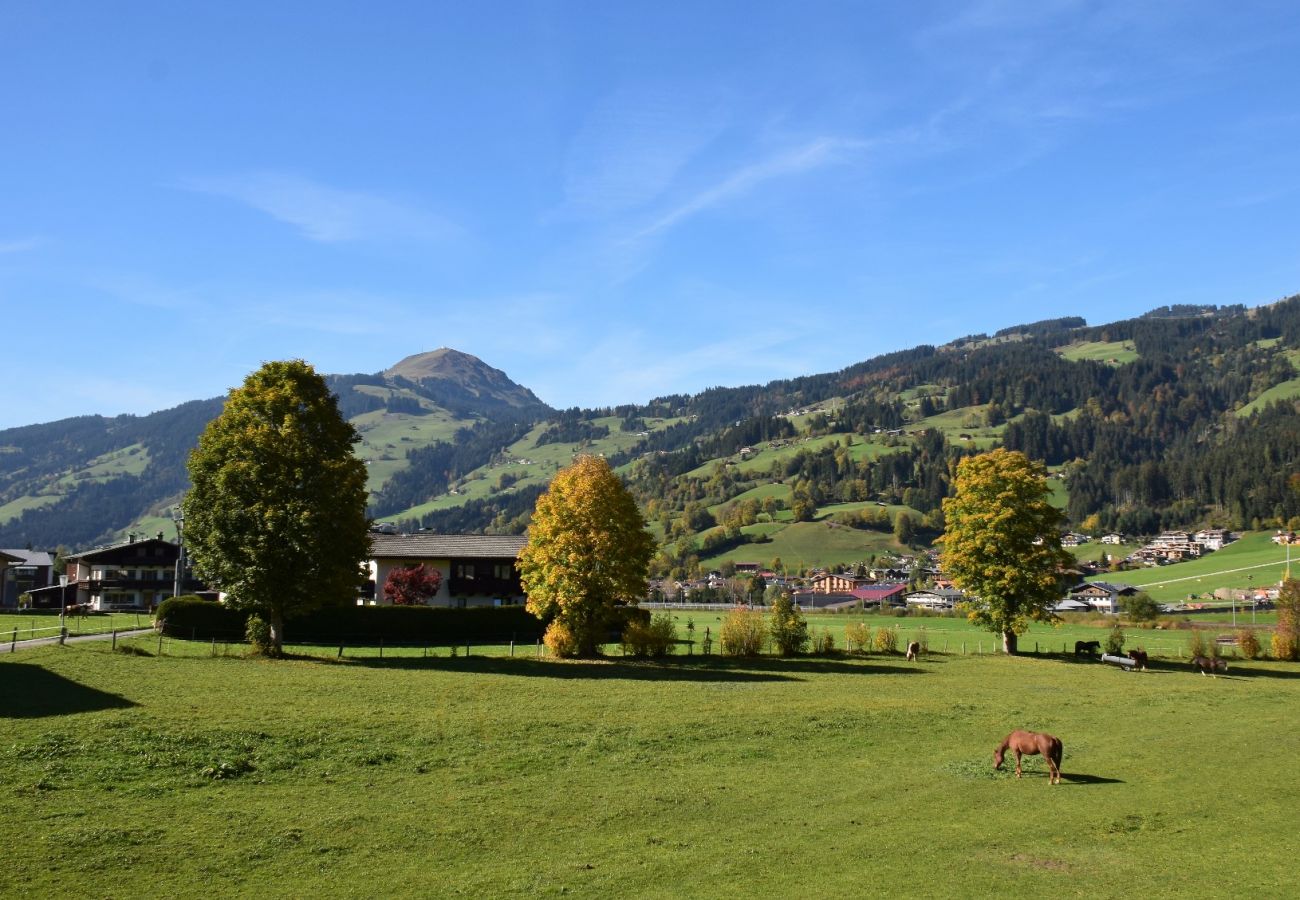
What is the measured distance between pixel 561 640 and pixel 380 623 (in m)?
16.5

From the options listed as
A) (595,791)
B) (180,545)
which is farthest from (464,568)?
(595,791)

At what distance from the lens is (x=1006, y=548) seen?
221 ft

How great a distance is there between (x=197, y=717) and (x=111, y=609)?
92.8 m

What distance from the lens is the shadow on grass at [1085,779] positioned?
26203 mm

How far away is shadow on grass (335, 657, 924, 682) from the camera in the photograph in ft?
159

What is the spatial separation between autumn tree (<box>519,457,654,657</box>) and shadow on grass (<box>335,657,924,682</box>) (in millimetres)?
2332

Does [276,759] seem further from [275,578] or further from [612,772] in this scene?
[275,578]

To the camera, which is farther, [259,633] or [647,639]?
[647,639]

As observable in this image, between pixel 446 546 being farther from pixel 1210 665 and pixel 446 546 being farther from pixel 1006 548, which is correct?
pixel 1210 665

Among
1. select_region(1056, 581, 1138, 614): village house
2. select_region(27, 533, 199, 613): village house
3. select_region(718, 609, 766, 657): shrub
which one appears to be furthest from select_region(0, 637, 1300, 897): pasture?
select_region(1056, 581, 1138, 614): village house

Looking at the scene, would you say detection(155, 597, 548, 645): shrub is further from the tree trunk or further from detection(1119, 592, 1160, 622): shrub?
detection(1119, 592, 1160, 622): shrub

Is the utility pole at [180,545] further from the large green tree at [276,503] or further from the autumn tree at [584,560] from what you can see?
the autumn tree at [584,560]

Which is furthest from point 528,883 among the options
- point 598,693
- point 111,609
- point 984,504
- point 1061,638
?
point 111,609

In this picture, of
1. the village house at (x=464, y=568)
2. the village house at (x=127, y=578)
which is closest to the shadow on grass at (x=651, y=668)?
the village house at (x=464, y=568)
